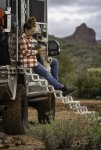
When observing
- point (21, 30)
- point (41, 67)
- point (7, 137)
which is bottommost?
point (7, 137)

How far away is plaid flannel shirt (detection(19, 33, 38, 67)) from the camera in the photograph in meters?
11.4

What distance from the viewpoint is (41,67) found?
1270 centimetres

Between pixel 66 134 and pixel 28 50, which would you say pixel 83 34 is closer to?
pixel 28 50

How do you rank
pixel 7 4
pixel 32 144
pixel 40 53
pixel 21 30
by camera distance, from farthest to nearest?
pixel 40 53, pixel 21 30, pixel 7 4, pixel 32 144

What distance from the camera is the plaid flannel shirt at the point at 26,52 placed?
11430mm

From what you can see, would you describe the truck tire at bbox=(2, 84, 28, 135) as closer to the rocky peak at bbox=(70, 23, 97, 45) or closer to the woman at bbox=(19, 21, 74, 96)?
the woman at bbox=(19, 21, 74, 96)

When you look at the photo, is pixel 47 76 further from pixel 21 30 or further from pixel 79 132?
pixel 79 132

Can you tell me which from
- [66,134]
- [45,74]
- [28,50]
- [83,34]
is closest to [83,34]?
[83,34]

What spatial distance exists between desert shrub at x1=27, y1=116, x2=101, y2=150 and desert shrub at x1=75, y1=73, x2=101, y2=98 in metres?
21.9

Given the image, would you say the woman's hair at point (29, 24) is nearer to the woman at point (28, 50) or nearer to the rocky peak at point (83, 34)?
the woman at point (28, 50)

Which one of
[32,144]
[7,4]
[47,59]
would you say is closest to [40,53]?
[47,59]

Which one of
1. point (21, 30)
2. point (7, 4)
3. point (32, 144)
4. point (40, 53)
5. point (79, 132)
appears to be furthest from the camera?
point (40, 53)

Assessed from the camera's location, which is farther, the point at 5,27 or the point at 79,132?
the point at 5,27

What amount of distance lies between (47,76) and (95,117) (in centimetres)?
322
